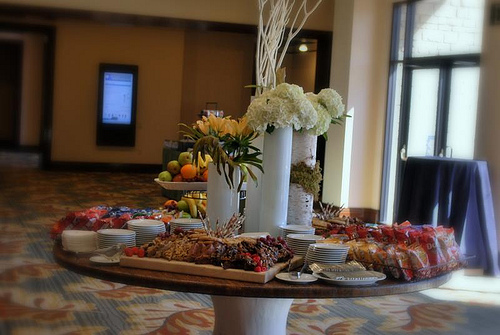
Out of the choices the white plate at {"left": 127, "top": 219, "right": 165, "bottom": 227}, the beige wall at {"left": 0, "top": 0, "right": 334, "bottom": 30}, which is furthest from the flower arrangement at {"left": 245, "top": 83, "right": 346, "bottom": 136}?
the beige wall at {"left": 0, "top": 0, "right": 334, "bottom": 30}

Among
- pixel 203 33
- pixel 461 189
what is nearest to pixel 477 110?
pixel 461 189

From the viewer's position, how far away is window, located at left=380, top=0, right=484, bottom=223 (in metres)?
7.65

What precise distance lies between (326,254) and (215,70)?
1328 centimetres

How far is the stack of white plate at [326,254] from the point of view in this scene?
2.41 meters

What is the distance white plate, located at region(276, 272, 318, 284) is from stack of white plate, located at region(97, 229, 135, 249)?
1.94ft

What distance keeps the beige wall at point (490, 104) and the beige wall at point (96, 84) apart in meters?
8.71

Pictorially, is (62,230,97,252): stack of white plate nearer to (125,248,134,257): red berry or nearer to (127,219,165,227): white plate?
(127,219,165,227): white plate

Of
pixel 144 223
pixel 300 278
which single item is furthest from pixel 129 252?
pixel 300 278

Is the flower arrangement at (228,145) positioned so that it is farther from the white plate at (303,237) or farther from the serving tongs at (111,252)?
the serving tongs at (111,252)

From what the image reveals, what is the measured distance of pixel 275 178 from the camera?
2.79 m

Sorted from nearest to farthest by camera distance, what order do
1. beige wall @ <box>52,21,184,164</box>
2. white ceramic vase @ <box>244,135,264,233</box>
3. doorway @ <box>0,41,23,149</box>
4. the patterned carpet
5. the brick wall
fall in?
white ceramic vase @ <box>244,135,264,233</box> → the patterned carpet → the brick wall → beige wall @ <box>52,21,184,164</box> → doorway @ <box>0,41,23,149</box>

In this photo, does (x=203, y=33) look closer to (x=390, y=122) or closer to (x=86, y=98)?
(x=86, y=98)

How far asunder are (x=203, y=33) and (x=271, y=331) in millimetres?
12895

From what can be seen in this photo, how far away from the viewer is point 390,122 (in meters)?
9.36
